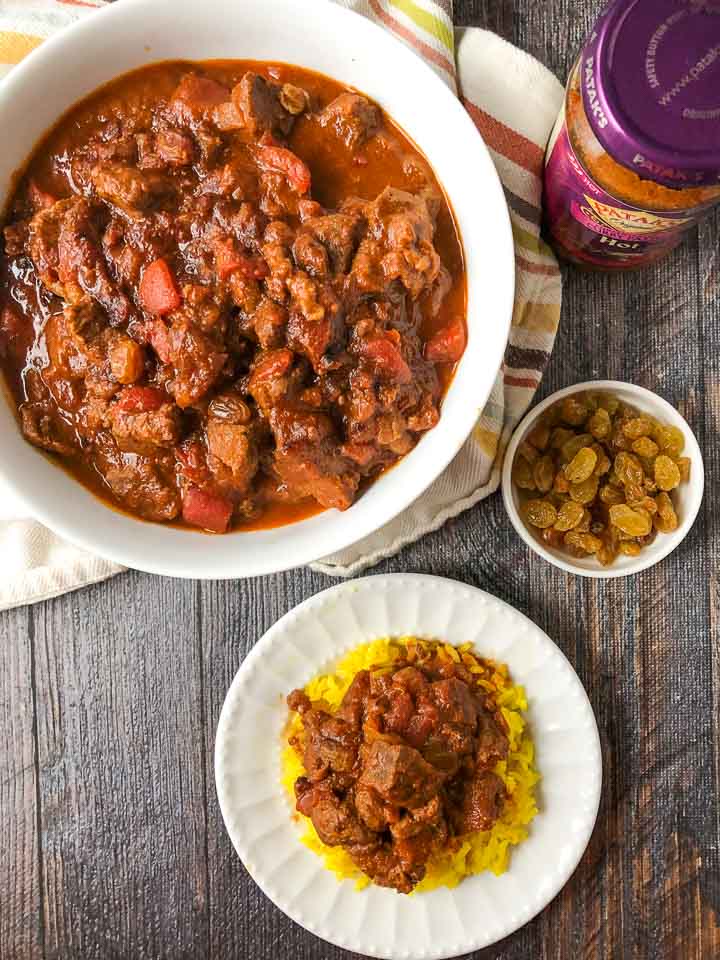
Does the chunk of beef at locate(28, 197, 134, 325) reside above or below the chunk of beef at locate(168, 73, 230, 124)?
below

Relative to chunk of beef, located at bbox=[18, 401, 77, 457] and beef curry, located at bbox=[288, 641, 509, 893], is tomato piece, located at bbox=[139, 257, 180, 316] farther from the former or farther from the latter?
beef curry, located at bbox=[288, 641, 509, 893]

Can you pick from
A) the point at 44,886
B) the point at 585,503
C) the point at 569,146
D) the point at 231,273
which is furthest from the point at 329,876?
the point at 569,146

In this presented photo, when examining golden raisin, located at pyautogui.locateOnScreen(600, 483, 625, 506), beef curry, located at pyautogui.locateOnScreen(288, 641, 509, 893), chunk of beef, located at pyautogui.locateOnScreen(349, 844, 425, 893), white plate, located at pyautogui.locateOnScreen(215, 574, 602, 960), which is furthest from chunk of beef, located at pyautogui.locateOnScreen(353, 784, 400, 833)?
golden raisin, located at pyautogui.locateOnScreen(600, 483, 625, 506)

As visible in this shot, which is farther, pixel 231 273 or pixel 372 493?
pixel 372 493

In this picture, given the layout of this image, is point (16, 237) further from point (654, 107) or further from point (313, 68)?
point (654, 107)

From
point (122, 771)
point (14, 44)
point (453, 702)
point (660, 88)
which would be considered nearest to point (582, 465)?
point (453, 702)

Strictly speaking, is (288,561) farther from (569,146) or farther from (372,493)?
(569,146)

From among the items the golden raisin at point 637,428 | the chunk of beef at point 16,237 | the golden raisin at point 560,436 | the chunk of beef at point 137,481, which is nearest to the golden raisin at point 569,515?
the golden raisin at point 560,436
